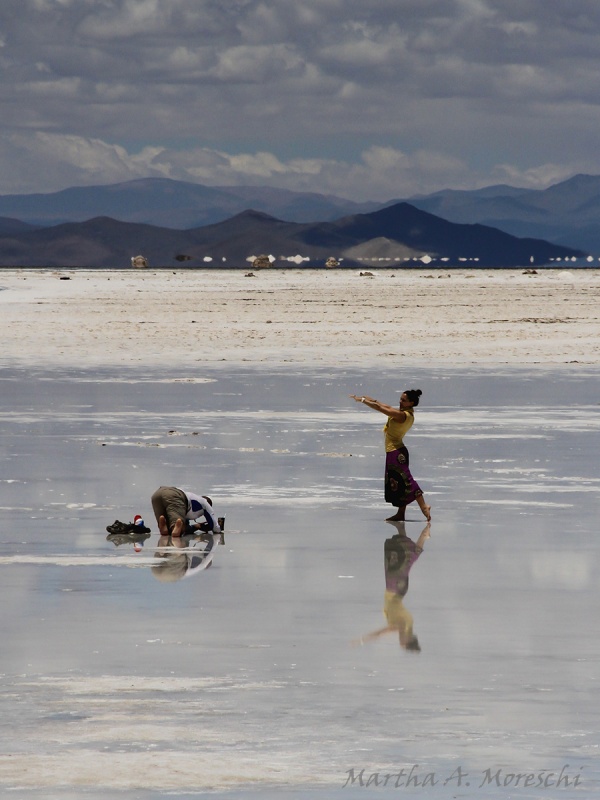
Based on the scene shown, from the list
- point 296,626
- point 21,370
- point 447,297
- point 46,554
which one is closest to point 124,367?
point 21,370

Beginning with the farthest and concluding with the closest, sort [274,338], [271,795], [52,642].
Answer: [274,338] → [52,642] → [271,795]

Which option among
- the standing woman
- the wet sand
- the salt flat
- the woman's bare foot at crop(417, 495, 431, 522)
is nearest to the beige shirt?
the standing woman

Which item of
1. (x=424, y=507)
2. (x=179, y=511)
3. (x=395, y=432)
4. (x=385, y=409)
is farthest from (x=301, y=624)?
(x=395, y=432)

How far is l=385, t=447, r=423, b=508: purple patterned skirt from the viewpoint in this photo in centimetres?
1444

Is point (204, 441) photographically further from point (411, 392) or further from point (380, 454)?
point (411, 392)

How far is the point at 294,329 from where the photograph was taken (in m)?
49.7

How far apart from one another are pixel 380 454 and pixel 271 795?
12.6 m

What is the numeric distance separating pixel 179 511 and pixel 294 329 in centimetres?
3631

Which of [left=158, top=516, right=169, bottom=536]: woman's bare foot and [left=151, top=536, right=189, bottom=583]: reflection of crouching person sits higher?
[left=158, top=516, right=169, bottom=536]: woman's bare foot

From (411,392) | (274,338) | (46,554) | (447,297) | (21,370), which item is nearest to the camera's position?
(46,554)

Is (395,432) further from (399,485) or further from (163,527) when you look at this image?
(163,527)

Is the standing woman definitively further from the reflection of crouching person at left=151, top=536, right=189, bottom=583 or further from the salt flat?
the reflection of crouching person at left=151, top=536, right=189, bottom=583

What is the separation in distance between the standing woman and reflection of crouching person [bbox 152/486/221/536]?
1.67 m

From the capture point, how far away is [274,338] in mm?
45375
